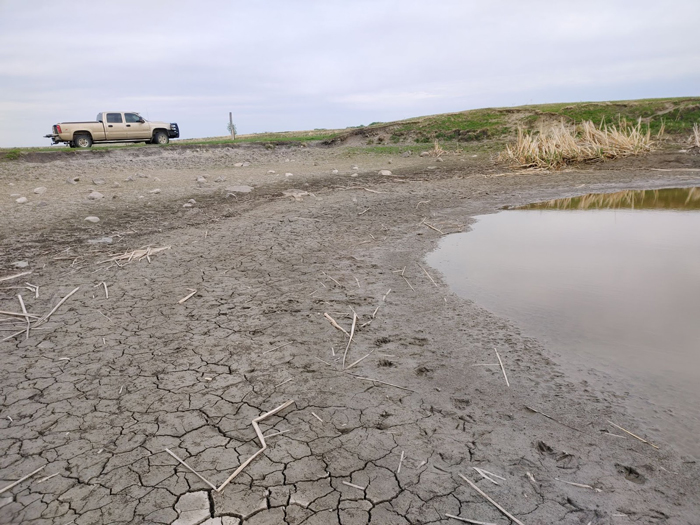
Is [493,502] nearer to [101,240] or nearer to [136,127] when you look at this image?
[101,240]

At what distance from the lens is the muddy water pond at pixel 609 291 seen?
2730mm

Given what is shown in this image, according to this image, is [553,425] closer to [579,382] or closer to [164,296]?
[579,382]

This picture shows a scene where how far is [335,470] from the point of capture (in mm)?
2131

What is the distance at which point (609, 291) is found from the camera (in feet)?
13.6

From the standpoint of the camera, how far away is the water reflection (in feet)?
25.9

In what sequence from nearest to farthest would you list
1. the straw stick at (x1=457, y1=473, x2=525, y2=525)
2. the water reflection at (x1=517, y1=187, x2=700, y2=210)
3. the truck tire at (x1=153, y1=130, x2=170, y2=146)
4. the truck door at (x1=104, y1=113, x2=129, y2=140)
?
the straw stick at (x1=457, y1=473, x2=525, y2=525)
the water reflection at (x1=517, y1=187, x2=700, y2=210)
the truck door at (x1=104, y1=113, x2=129, y2=140)
the truck tire at (x1=153, y1=130, x2=170, y2=146)

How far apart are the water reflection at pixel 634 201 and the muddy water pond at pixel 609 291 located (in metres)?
0.41

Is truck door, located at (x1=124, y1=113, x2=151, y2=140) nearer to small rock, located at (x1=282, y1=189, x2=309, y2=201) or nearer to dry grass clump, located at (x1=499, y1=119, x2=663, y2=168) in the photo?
small rock, located at (x1=282, y1=189, x2=309, y2=201)

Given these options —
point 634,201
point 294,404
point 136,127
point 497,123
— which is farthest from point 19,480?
point 136,127

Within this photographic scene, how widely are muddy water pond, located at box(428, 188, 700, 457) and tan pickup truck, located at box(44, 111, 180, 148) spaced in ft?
52.2

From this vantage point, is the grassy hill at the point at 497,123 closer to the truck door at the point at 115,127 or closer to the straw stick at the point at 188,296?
the truck door at the point at 115,127

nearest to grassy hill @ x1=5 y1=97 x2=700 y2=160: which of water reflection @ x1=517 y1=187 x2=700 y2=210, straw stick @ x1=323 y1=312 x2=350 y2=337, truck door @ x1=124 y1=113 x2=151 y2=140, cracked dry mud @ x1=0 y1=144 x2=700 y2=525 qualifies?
truck door @ x1=124 y1=113 x2=151 y2=140

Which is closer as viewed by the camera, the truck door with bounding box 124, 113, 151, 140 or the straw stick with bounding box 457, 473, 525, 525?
the straw stick with bounding box 457, 473, 525, 525

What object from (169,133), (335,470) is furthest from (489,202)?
(169,133)
